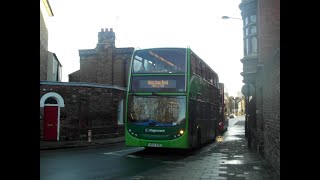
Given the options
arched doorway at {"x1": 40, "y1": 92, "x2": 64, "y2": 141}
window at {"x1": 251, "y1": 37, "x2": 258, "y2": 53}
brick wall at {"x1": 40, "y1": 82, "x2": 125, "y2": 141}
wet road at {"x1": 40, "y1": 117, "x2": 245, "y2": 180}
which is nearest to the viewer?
wet road at {"x1": 40, "y1": 117, "x2": 245, "y2": 180}

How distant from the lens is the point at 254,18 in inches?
803

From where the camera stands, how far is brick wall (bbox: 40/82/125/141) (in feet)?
79.5

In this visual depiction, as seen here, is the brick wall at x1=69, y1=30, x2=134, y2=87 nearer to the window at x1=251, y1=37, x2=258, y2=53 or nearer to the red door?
the red door

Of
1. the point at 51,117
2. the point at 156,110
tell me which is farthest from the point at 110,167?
the point at 51,117

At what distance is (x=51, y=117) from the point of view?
23.8 meters

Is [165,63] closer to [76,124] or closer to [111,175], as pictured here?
[111,175]

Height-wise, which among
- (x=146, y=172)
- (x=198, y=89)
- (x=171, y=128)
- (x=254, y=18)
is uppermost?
(x=254, y=18)

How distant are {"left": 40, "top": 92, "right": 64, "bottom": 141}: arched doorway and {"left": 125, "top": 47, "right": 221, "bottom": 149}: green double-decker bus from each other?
968 centimetres

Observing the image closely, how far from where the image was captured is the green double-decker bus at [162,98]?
49.4 ft

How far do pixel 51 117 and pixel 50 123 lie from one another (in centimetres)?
39

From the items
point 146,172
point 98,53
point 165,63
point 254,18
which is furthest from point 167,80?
point 98,53

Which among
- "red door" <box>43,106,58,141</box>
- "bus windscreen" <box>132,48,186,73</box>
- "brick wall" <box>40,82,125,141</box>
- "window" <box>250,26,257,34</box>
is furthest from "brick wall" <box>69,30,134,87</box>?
"bus windscreen" <box>132,48,186,73</box>

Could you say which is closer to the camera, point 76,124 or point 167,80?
point 167,80

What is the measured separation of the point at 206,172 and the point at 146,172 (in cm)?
175
